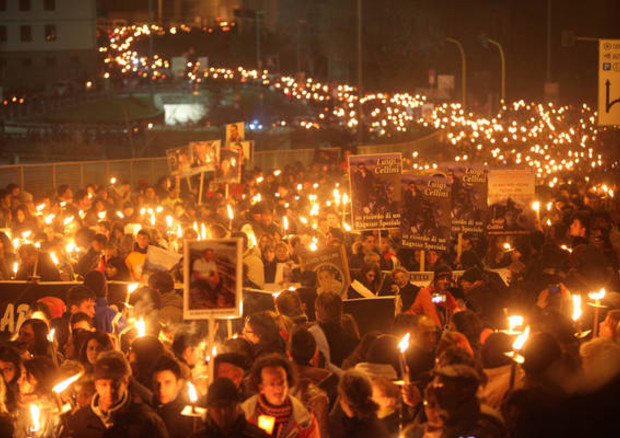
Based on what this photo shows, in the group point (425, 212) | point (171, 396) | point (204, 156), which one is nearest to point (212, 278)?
point (171, 396)

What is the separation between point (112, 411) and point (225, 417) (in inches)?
36.2

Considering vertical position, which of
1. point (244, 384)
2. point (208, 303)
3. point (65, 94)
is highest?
point (65, 94)

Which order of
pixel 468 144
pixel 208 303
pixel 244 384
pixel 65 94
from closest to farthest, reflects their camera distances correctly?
pixel 244 384 < pixel 208 303 < pixel 468 144 < pixel 65 94

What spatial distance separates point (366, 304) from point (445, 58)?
86.0 meters

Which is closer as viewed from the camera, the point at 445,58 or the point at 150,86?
the point at 150,86

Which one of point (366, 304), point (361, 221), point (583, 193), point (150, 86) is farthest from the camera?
point (150, 86)

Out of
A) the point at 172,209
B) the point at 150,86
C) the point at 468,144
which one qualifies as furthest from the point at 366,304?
the point at 150,86

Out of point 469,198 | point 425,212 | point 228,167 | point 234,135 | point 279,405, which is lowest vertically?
point 279,405

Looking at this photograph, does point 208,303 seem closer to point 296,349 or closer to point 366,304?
point 296,349

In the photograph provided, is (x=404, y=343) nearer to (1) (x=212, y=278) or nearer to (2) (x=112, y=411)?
(1) (x=212, y=278)

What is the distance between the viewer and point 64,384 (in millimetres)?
6590

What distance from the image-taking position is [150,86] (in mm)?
84375

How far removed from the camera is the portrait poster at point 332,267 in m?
10.6

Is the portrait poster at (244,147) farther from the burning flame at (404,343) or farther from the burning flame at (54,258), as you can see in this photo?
the burning flame at (404,343)
